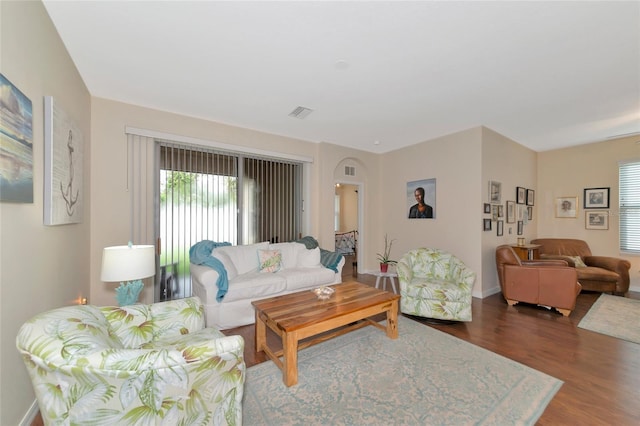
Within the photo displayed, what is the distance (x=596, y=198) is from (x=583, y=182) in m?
0.39

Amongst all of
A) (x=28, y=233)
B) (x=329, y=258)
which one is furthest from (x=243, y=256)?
(x=28, y=233)

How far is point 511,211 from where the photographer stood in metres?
4.85

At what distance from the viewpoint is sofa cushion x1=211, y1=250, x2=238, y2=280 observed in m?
3.29

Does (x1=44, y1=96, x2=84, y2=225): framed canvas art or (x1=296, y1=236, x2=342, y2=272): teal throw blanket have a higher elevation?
(x1=44, y1=96, x2=84, y2=225): framed canvas art

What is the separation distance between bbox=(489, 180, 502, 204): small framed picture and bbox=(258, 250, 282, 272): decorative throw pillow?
367cm

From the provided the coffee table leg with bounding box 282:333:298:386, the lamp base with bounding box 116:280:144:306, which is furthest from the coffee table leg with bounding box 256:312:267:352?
the lamp base with bounding box 116:280:144:306

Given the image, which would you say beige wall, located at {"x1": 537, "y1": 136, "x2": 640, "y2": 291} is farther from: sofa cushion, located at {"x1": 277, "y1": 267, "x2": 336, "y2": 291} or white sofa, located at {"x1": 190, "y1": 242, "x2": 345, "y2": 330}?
sofa cushion, located at {"x1": 277, "y1": 267, "x2": 336, "y2": 291}

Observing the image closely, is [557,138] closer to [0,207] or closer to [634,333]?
[634,333]

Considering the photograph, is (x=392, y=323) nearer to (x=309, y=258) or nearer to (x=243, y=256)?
(x=309, y=258)

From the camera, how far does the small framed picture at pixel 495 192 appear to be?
428 cm

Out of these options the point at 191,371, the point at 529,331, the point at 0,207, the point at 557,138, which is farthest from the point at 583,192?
the point at 0,207

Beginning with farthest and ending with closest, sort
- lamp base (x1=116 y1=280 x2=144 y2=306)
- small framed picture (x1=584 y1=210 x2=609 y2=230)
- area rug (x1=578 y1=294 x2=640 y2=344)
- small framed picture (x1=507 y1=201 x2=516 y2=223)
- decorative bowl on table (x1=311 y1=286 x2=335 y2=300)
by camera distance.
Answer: small framed picture (x1=584 y1=210 x2=609 y2=230) → small framed picture (x1=507 y1=201 x2=516 y2=223) → area rug (x1=578 y1=294 x2=640 y2=344) → decorative bowl on table (x1=311 y1=286 x2=335 y2=300) → lamp base (x1=116 y1=280 x2=144 y2=306)

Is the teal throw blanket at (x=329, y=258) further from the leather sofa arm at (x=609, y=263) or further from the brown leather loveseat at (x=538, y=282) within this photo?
the leather sofa arm at (x=609, y=263)

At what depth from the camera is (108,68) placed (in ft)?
8.29
